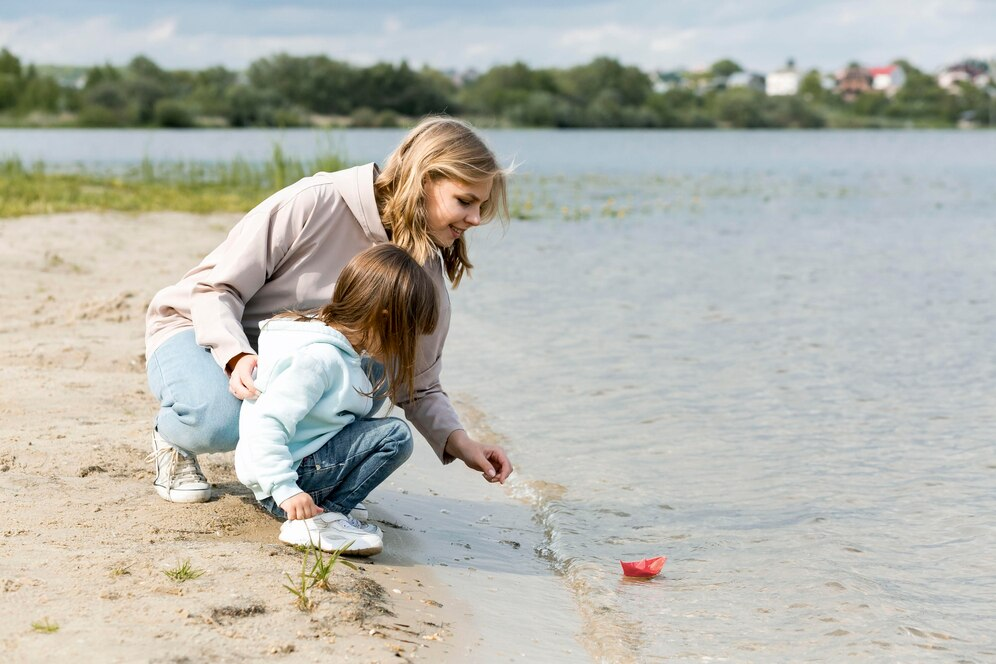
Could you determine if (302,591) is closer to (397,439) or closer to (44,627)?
(44,627)

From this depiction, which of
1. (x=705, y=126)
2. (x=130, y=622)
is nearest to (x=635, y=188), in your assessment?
(x=130, y=622)

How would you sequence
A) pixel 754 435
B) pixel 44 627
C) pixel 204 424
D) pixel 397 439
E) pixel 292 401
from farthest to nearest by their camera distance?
pixel 754 435
pixel 204 424
pixel 397 439
pixel 292 401
pixel 44 627

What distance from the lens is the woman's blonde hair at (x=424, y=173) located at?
3.21m

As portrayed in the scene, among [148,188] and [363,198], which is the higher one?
[363,198]

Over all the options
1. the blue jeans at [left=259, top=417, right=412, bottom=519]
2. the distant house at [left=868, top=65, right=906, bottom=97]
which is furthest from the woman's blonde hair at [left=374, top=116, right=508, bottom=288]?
the distant house at [left=868, top=65, right=906, bottom=97]

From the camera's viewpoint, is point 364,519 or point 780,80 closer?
point 364,519

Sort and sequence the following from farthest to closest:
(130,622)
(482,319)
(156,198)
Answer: (156,198) < (482,319) < (130,622)

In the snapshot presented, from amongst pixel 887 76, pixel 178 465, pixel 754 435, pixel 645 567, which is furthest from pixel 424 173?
pixel 887 76

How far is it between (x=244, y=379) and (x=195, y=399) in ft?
1.00

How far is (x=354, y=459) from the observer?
3.10 metres

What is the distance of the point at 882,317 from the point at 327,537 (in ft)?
21.4

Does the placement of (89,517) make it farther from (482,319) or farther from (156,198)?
(156,198)

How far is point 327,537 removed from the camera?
3002 millimetres

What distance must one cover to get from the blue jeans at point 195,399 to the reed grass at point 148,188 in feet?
29.1
